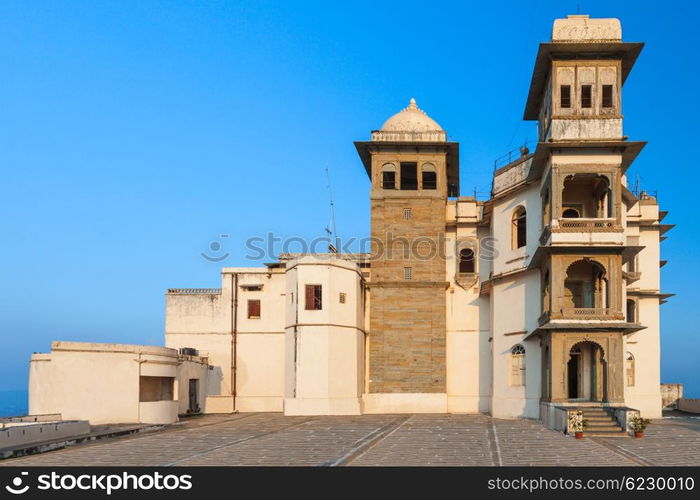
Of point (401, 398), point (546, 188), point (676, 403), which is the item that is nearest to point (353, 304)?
point (401, 398)

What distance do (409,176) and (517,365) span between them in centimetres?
1353

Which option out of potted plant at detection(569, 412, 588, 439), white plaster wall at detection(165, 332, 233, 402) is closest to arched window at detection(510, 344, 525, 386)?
potted plant at detection(569, 412, 588, 439)

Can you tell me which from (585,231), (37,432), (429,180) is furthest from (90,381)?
(585,231)

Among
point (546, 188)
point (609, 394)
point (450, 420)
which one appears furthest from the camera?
point (450, 420)

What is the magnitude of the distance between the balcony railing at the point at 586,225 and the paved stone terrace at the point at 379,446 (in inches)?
325

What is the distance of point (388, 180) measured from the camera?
44.5 metres

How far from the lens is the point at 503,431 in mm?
29781

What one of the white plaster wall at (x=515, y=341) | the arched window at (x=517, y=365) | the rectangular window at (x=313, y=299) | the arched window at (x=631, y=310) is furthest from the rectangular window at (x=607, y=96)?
the rectangular window at (x=313, y=299)

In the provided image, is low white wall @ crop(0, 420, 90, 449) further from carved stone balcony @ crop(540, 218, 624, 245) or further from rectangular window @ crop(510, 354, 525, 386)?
carved stone balcony @ crop(540, 218, 624, 245)

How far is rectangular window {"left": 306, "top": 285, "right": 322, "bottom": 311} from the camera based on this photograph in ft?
132

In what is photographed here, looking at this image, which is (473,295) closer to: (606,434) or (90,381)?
(606,434)

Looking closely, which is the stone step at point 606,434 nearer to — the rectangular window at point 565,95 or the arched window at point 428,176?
the rectangular window at point 565,95
